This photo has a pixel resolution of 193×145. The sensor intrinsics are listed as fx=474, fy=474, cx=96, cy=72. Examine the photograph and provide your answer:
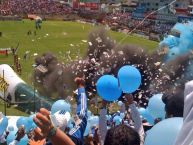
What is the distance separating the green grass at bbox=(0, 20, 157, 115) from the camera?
3053 cm

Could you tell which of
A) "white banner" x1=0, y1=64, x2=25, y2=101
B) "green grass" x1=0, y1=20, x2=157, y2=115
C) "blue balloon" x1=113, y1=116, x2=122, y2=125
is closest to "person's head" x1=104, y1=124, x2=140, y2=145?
"blue balloon" x1=113, y1=116, x2=122, y2=125

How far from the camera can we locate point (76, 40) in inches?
1553

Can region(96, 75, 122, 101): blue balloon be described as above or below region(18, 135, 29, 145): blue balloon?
above

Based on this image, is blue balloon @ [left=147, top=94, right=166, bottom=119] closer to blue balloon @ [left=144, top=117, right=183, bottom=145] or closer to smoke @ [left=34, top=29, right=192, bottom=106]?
blue balloon @ [left=144, top=117, right=183, bottom=145]

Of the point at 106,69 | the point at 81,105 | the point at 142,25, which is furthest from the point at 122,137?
the point at 142,25

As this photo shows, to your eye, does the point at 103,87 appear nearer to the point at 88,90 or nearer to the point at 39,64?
the point at 88,90

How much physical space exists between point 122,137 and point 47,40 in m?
36.4

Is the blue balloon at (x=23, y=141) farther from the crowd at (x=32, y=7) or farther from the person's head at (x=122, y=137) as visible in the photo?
the crowd at (x=32, y=7)

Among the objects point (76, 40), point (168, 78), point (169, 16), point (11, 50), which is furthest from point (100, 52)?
point (169, 16)

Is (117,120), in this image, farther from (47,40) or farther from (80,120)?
(47,40)

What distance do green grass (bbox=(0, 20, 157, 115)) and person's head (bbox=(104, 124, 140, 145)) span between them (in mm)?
21510

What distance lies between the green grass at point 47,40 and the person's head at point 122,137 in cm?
2151

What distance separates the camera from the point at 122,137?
7.89ft

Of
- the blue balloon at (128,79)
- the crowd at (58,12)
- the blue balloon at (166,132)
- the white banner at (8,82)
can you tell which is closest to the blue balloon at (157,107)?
the blue balloon at (128,79)
